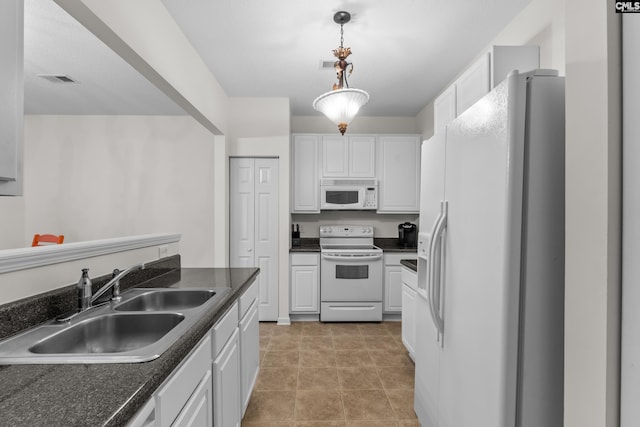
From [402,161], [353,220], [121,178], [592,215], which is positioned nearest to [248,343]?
[592,215]

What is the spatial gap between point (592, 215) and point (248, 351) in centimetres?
192

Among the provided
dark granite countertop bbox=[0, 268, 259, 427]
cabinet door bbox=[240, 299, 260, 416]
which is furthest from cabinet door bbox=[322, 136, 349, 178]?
dark granite countertop bbox=[0, 268, 259, 427]

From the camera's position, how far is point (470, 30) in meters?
2.34

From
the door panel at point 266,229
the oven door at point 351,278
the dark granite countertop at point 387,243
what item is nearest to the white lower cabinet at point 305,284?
the oven door at point 351,278

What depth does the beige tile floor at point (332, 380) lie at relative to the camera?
2035mm

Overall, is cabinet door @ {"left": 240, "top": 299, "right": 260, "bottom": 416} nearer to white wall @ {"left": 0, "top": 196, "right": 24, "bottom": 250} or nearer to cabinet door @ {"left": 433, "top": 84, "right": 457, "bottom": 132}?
cabinet door @ {"left": 433, "top": 84, "right": 457, "bottom": 132}

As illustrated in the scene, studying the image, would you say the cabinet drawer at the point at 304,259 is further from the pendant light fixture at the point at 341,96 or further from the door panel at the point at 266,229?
the pendant light fixture at the point at 341,96

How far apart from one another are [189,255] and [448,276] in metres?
3.79

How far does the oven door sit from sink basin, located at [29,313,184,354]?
2510 mm

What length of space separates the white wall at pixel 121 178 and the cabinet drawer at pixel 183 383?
10.7 feet

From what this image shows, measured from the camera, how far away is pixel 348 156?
413 cm

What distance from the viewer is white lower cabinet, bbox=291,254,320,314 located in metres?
3.83

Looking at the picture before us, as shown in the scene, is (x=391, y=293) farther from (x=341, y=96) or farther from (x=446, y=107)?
(x=341, y=96)

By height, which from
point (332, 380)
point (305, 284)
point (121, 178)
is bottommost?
point (332, 380)
